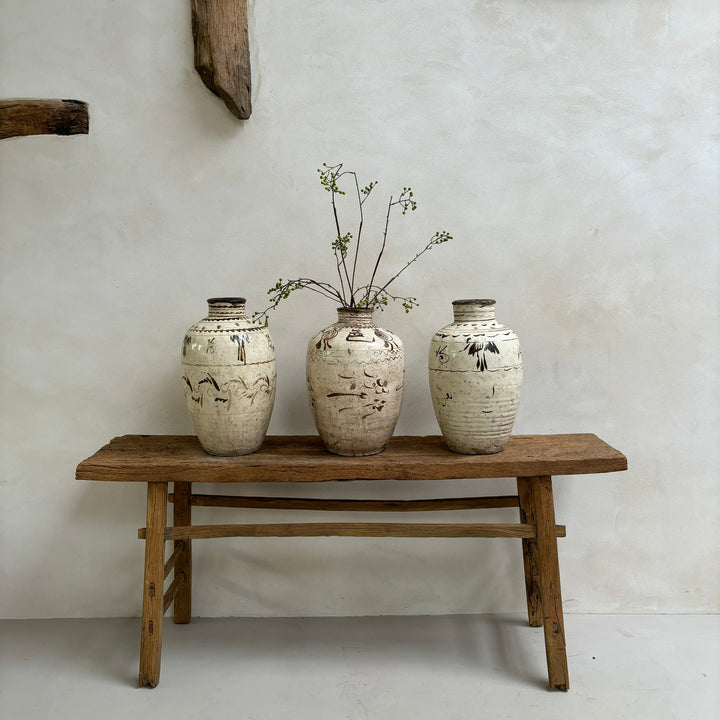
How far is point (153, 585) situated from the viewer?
161 centimetres

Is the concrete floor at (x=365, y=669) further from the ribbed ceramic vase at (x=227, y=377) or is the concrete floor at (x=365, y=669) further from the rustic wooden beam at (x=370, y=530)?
the ribbed ceramic vase at (x=227, y=377)

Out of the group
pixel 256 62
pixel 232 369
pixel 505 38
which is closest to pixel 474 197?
pixel 505 38

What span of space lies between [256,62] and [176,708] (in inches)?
68.5

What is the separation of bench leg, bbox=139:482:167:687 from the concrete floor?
0.21 ft

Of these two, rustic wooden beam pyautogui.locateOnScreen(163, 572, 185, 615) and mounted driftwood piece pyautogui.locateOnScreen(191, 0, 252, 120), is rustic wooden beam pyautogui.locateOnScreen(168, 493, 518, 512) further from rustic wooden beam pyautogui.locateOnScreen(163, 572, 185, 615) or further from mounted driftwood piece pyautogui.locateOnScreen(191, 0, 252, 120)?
mounted driftwood piece pyautogui.locateOnScreen(191, 0, 252, 120)

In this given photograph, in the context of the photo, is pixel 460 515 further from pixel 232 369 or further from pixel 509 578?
pixel 232 369

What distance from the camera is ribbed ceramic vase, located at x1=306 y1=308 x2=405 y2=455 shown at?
5.28ft

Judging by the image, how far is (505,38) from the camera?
6.05ft

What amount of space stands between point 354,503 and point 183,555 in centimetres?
55

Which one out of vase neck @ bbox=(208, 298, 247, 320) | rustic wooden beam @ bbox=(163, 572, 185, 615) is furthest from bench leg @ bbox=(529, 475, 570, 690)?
rustic wooden beam @ bbox=(163, 572, 185, 615)

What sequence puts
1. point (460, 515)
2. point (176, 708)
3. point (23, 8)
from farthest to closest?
point (460, 515), point (23, 8), point (176, 708)

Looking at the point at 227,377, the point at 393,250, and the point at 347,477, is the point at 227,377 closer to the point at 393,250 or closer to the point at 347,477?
the point at 347,477

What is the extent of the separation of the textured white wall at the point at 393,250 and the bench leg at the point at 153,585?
0.36 m

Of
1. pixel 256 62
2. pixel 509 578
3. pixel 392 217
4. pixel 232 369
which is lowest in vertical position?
pixel 509 578
